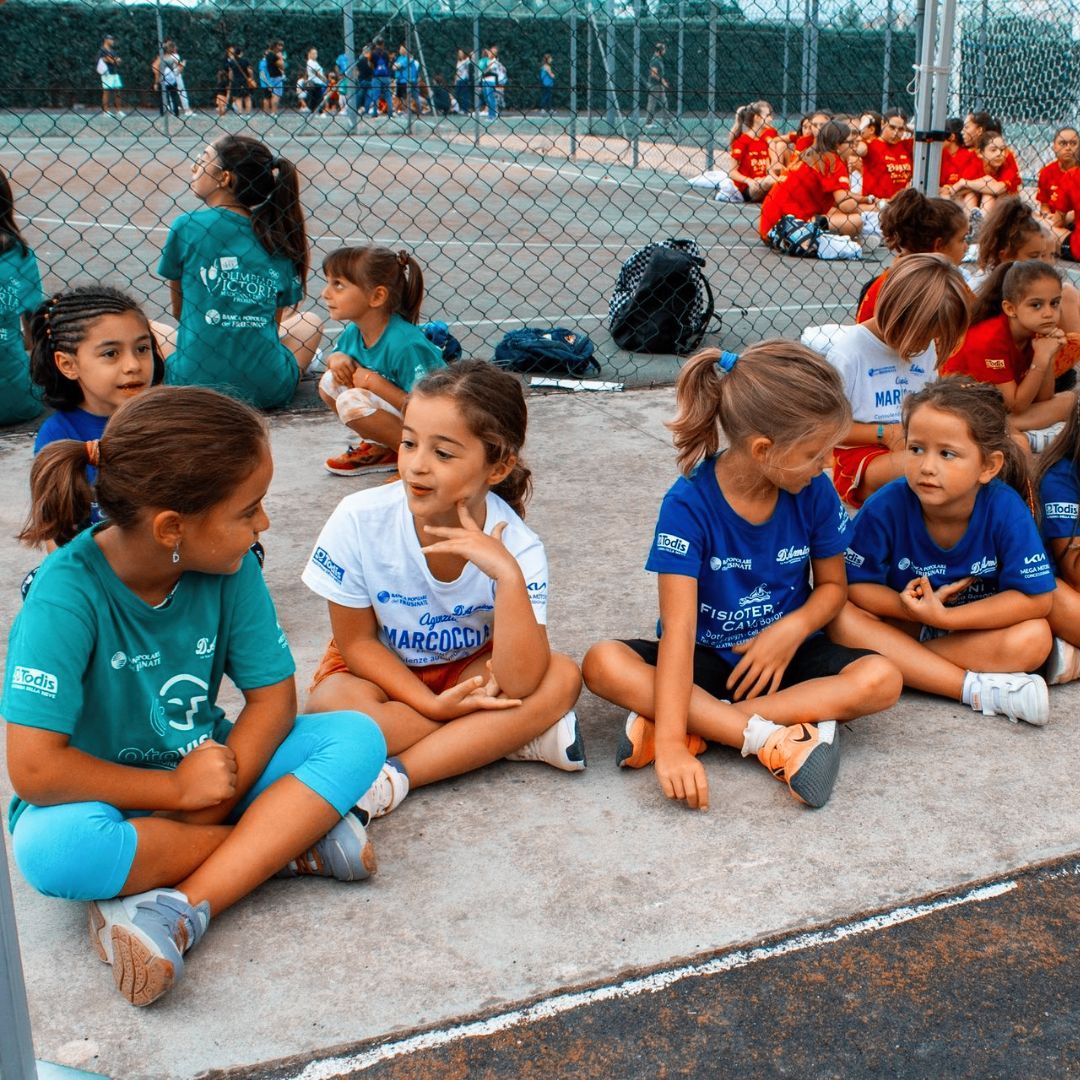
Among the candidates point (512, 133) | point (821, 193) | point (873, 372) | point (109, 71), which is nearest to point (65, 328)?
point (873, 372)

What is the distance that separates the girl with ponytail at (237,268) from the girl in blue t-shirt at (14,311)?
0.48m

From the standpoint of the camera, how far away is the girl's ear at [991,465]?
2727 millimetres

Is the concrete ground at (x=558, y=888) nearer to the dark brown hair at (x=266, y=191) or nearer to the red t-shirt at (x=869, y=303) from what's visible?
the red t-shirt at (x=869, y=303)

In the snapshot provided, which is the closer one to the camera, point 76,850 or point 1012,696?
point 76,850

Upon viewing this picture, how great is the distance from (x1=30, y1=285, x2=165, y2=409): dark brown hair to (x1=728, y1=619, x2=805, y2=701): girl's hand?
158 centimetres

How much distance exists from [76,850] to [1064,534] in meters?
2.20

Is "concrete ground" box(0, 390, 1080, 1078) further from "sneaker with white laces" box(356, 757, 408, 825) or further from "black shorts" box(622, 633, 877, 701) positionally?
"black shorts" box(622, 633, 877, 701)

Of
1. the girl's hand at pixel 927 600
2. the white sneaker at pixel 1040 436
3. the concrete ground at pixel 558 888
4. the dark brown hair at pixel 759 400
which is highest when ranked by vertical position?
the dark brown hair at pixel 759 400

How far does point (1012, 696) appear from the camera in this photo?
272 cm

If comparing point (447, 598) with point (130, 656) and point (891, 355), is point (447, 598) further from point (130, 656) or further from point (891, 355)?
point (891, 355)

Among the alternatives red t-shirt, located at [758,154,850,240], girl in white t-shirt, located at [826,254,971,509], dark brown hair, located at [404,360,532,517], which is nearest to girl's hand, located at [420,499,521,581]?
dark brown hair, located at [404,360,532,517]

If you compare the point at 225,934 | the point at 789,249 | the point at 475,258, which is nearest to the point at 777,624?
the point at 225,934

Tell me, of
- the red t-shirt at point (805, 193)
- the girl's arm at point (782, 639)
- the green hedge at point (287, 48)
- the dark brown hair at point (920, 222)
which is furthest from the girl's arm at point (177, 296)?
the green hedge at point (287, 48)

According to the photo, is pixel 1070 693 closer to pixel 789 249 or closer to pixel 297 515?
pixel 297 515
